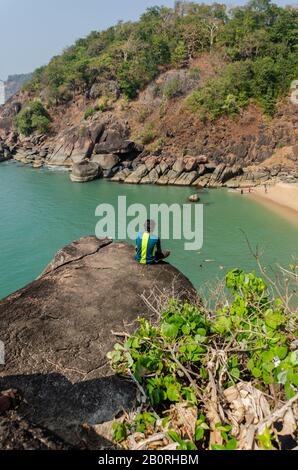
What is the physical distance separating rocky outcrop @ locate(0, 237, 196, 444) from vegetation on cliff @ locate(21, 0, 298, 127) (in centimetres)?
3139

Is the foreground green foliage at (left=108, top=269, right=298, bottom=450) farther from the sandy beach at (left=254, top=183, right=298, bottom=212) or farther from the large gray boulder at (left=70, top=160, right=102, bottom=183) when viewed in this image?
the large gray boulder at (left=70, top=160, right=102, bottom=183)

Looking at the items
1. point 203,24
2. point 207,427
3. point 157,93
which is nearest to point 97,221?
point 207,427

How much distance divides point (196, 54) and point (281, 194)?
2632 cm

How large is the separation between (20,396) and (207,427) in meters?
1.44

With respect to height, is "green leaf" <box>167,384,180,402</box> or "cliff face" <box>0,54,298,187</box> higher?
"cliff face" <box>0,54,298,187</box>

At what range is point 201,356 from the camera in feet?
10.3

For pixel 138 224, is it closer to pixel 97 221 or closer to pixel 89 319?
pixel 97 221

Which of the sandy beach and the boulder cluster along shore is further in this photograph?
the boulder cluster along shore

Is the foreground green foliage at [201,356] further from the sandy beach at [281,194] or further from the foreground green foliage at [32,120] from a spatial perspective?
the foreground green foliage at [32,120]

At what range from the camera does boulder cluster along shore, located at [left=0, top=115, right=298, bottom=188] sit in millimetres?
29109

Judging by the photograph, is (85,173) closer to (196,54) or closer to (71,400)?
(196,54)

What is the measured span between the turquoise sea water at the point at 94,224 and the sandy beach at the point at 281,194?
151cm

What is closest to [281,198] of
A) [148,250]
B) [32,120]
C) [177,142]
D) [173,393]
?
[177,142]

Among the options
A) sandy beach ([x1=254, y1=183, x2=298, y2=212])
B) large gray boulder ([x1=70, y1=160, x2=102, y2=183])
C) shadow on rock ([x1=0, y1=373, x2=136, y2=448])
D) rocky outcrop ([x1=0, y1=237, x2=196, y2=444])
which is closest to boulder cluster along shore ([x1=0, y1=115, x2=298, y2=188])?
large gray boulder ([x1=70, y1=160, x2=102, y2=183])
